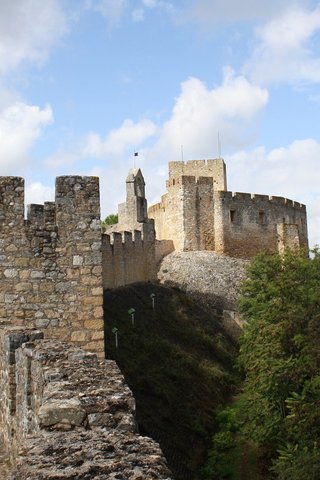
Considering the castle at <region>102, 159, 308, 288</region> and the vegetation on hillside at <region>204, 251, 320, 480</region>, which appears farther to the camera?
the castle at <region>102, 159, 308, 288</region>

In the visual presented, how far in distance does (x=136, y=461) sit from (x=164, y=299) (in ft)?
110

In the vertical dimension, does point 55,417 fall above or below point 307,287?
below

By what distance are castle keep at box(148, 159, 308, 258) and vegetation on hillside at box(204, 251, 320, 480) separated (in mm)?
19571

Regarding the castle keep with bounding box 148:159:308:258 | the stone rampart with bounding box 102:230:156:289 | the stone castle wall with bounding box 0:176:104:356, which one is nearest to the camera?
the stone castle wall with bounding box 0:176:104:356

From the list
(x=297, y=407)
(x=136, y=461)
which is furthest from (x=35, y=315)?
(x=297, y=407)

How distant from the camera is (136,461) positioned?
3342 mm

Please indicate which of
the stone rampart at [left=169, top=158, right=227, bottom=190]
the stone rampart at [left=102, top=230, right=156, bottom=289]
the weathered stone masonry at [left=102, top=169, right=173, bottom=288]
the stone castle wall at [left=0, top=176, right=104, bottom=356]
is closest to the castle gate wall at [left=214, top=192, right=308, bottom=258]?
the stone rampart at [left=169, top=158, right=227, bottom=190]

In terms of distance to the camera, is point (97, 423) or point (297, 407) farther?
point (297, 407)

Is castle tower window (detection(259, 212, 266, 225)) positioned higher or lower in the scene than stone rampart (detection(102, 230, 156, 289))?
higher

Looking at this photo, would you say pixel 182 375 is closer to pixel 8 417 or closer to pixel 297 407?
pixel 297 407

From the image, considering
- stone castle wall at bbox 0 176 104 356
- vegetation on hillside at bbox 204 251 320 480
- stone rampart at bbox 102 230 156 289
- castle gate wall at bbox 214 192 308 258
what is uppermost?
castle gate wall at bbox 214 192 308 258

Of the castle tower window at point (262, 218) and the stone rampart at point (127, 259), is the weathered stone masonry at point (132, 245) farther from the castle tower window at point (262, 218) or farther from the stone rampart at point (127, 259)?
the castle tower window at point (262, 218)

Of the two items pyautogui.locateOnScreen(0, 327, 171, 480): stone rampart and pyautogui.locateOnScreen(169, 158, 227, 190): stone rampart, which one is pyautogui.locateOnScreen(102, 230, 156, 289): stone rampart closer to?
pyautogui.locateOnScreen(169, 158, 227, 190): stone rampart

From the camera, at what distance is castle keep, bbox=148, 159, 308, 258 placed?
1737 inches
